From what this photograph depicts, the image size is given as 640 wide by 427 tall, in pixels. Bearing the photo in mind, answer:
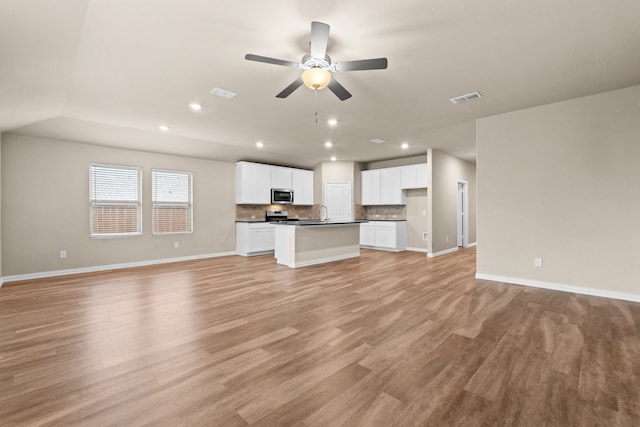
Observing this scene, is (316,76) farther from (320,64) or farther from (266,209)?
(266,209)

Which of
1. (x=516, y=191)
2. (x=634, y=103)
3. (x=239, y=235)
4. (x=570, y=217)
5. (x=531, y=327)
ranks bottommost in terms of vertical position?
(x=531, y=327)

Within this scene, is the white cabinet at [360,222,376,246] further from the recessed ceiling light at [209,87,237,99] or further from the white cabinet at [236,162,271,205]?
the recessed ceiling light at [209,87,237,99]

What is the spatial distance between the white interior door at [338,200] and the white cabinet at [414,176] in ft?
5.43

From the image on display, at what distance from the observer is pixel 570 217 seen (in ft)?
13.2

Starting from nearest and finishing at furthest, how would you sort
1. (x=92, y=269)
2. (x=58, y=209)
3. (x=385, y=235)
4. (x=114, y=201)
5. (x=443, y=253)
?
(x=58, y=209) → (x=92, y=269) → (x=114, y=201) → (x=443, y=253) → (x=385, y=235)

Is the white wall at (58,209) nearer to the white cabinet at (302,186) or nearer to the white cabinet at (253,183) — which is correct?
the white cabinet at (253,183)

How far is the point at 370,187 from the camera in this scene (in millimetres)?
8867

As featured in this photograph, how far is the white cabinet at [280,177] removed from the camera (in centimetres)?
831

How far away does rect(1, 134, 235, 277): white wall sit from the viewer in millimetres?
5004

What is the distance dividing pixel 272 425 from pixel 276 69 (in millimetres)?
3141

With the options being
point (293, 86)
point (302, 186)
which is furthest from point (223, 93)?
point (302, 186)

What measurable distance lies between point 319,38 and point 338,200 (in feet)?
22.4

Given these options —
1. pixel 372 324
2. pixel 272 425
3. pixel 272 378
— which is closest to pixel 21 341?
pixel 272 378

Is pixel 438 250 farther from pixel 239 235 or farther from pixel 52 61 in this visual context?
pixel 52 61
